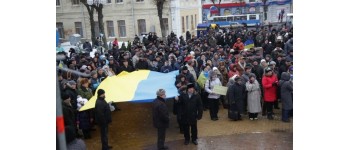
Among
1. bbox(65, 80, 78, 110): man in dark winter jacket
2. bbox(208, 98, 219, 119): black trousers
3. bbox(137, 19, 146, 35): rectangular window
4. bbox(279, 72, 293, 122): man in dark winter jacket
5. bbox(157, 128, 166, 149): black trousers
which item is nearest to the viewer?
bbox(157, 128, 166, 149): black trousers

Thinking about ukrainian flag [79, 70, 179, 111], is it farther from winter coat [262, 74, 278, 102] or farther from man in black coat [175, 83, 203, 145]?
winter coat [262, 74, 278, 102]

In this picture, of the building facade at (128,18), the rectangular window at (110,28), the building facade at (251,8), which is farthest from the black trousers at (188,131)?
the building facade at (251,8)

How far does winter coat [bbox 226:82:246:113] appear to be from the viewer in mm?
10758

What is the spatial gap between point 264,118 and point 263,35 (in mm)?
11687

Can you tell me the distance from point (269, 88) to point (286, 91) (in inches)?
23.3

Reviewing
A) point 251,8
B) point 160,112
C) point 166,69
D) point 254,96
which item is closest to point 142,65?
point 166,69

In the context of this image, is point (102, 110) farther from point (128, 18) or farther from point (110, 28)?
point (110, 28)

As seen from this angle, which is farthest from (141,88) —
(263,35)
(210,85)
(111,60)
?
(263,35)

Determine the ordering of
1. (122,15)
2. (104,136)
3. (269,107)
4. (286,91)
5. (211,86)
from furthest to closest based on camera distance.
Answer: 1. (122,15)
2. (269,107)
3. (211,86)
4. (286,91)
5. (104,136)

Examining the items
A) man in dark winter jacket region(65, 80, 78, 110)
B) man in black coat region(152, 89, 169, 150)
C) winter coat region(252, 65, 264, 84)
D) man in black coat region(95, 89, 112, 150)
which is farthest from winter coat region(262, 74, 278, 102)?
man in dark winter jacket region(65, 80, 78, 110)

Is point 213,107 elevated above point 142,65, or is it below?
below

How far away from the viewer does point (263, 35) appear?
22266 mm

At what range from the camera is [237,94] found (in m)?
10.8

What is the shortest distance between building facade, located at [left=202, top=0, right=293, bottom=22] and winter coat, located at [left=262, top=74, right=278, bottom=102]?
34.8m
